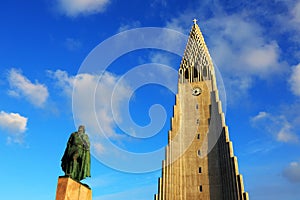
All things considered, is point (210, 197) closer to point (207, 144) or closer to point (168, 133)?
point (207, 144)

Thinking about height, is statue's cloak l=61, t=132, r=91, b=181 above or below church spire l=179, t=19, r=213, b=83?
below

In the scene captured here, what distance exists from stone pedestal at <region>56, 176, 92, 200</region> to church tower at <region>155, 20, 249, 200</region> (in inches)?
952

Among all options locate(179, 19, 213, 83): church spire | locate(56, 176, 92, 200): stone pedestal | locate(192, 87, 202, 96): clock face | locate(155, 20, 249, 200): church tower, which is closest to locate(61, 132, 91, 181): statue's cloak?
locate(56, 176, 92, 200): stone pedestal

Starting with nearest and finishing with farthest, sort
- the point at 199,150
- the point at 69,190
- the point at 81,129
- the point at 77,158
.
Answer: the point at 69,190, the point at 77,158, the point at 81,129, the point at 199,150

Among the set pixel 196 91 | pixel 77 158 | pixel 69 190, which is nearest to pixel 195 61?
pixel 196 91

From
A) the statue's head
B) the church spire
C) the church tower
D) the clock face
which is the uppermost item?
the church spire

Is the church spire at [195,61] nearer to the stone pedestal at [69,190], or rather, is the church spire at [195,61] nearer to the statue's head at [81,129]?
the statue's head at [81,129]

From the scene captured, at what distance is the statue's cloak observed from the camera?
12.5 metres

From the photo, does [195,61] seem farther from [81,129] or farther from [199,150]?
[81,129]

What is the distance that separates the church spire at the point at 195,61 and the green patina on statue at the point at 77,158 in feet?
112

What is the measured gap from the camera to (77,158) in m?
12.7

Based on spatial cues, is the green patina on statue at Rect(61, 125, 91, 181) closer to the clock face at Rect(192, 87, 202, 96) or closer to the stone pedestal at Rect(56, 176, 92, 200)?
the stone pedestal at Rect(56, 176, 92, 200)

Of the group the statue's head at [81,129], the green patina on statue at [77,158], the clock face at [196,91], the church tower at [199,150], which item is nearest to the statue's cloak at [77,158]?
the green patina on statue at [77,158]

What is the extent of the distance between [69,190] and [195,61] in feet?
130
